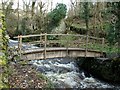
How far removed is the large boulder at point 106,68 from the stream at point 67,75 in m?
0.40

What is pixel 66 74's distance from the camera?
1595 centimetres

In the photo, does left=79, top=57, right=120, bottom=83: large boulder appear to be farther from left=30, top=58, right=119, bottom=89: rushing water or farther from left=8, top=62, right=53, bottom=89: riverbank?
left=8, top=62, right=53, bottom=89: riverbank

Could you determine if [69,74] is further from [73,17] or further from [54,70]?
[73,17]

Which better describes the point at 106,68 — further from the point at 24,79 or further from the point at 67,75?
the point at 24,79

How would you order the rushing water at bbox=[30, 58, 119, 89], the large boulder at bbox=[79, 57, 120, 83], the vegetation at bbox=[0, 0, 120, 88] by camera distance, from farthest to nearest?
the vegetation at bbox=[0, 0, 120, 88]
the large boulder at bbox=[79, 57, 120, 83]
the rushing water at bbox=[30, 58, 119, 89]

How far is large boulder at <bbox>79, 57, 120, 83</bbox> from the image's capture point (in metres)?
15.4

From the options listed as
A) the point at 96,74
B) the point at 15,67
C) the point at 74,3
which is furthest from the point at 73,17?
the point at 15,67

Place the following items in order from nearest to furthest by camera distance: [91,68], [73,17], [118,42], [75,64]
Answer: [118,42] → [91,68] → [75,64] → [73,17]

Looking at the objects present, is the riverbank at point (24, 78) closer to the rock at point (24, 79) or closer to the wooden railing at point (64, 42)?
the rock at point (24, 79)

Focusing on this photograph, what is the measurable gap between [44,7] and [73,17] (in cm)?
305

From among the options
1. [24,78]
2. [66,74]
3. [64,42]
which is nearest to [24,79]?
[24,78]

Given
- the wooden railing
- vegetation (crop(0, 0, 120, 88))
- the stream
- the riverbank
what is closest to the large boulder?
the stream

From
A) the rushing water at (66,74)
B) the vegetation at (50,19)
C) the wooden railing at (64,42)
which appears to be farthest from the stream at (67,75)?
the vegetation at (50,19)

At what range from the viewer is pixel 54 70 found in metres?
16.5
